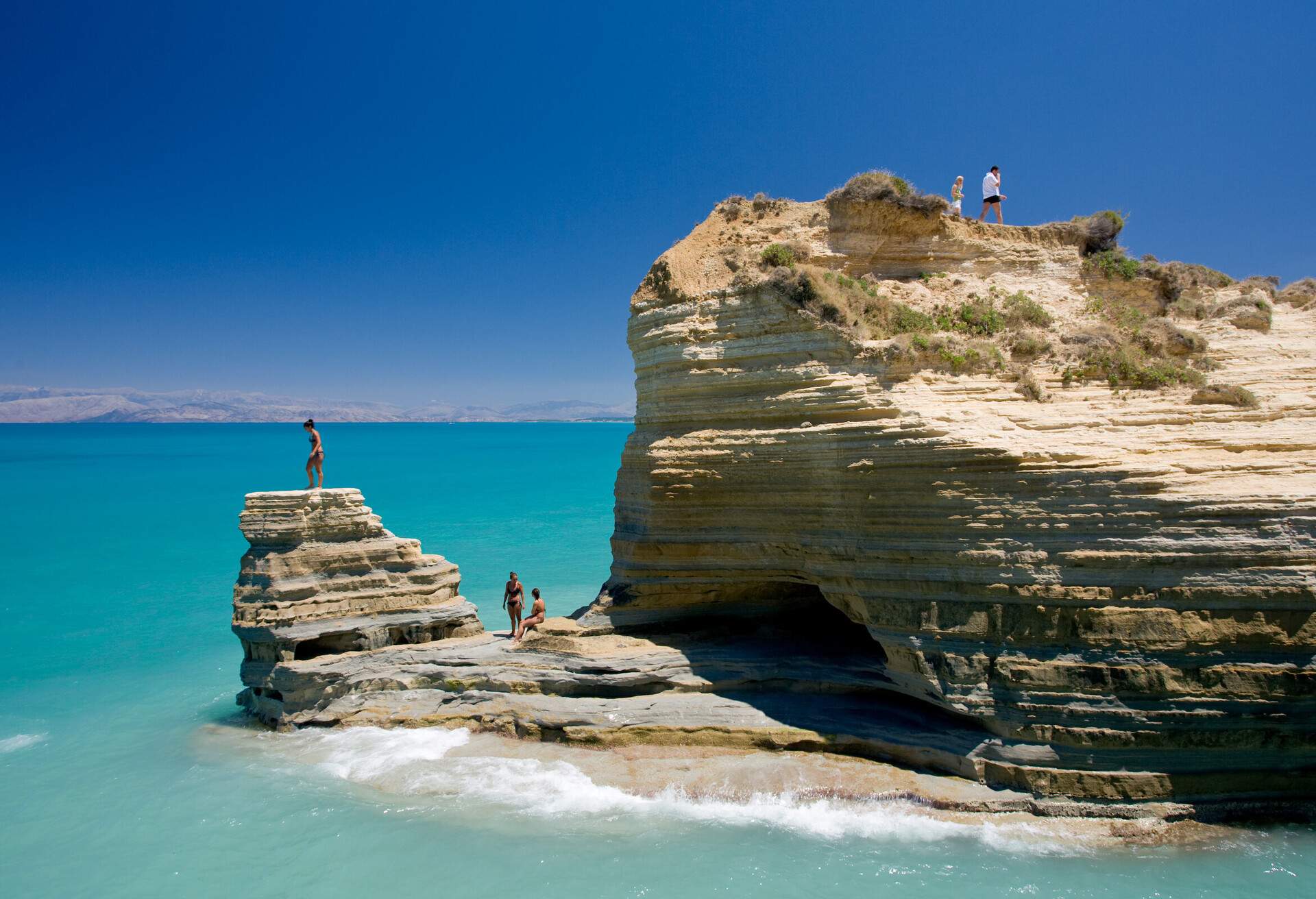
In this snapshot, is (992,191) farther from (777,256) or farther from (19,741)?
(19,741)

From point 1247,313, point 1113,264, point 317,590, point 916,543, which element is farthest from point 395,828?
point 1247,313

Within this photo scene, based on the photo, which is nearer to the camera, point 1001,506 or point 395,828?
point 1001,506

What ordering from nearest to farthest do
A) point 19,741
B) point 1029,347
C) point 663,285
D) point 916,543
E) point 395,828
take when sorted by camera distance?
point 395,828 < point 916,543 < point 1029,347 < point 663,285 < point 19,741

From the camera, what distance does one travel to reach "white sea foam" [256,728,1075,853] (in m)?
8.16

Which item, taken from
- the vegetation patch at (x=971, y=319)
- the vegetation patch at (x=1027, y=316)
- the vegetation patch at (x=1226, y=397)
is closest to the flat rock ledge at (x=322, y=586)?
the vegetation patch at (x=971, y=319)

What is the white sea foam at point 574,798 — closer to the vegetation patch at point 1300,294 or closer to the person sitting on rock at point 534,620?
the person sitting on rock at point 534,620

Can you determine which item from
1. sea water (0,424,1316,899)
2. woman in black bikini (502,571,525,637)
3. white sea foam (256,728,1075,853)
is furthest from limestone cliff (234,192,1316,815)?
woman in black bikini (502,571,525,637)

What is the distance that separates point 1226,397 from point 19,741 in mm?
19195

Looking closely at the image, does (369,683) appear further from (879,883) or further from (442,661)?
(879,883)

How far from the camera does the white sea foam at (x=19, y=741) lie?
11953 millimetres

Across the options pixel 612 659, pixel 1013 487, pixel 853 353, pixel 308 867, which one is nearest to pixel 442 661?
pixel 612 659

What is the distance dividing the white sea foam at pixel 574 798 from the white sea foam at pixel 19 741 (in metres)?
5.09

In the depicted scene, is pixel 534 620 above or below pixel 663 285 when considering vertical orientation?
below

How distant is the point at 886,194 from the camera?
1169cm
